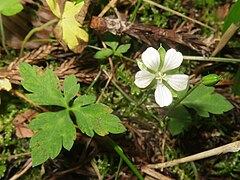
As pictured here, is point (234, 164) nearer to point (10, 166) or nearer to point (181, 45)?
point (181, 45)

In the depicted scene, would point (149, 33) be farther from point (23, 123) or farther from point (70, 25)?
point (23, 123)

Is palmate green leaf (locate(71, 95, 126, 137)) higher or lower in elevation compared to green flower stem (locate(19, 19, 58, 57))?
lower

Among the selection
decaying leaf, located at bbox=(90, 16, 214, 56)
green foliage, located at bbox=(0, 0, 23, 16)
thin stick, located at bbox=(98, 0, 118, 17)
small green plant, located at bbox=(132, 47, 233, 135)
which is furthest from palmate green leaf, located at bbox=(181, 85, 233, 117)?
green foliage, located at bbox=(0, 0, 23, 16)

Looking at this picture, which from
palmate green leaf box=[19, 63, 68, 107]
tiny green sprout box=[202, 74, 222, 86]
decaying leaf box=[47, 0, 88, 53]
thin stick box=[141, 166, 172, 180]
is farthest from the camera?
thin stick box=[141, 166, 172, 180]

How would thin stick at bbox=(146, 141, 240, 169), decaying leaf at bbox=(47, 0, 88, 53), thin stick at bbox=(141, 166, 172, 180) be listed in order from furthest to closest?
thin stick at bbox=(141, 166, 172, 180) < decaying leaf at bbox=(47, 0, 88, 53) < thin stick at bbox=(146, 141, 240, 169)

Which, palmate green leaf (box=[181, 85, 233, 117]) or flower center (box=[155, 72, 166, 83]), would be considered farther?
palmate green leaf (box=[181, 85, 233, 117])

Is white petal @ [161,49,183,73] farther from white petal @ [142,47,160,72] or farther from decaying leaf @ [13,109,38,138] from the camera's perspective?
decaying leaf @ [13,109,38,138]

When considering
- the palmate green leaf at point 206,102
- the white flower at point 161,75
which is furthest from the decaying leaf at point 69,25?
the palmate green leaf at point 206,102
